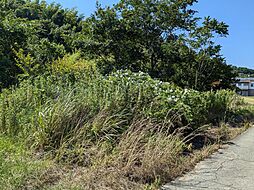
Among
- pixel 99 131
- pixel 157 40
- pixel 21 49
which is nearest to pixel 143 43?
pixel 157 40

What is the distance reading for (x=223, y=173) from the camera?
13.2 feet

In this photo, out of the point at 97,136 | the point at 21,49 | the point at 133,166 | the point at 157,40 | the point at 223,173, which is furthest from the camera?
the point at 157,40

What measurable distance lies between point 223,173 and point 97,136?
6.31 feet

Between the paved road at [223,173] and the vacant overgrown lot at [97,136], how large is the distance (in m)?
0.17

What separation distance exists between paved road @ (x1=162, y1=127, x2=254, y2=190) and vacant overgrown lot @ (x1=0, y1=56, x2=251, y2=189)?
0.17 meters

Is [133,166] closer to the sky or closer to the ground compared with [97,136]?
closer to the ground

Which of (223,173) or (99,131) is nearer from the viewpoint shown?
(223,173)

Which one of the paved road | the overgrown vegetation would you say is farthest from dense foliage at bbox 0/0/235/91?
the paved road

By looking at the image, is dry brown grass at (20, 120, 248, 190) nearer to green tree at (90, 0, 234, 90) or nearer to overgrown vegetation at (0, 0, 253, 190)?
overgrown vegetation at (0, 0, 253, 190)

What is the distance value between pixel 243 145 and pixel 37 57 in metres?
8.79

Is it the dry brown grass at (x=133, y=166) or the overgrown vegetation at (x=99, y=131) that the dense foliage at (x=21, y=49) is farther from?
the dry brown grass at (x=133, y=166)

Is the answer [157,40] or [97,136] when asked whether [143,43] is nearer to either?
[157,40]

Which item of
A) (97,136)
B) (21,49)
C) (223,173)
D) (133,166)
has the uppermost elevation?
(21,49)

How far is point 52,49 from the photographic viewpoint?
1247 cm
